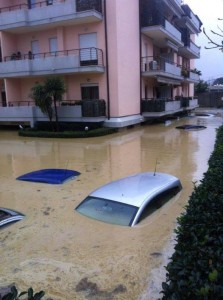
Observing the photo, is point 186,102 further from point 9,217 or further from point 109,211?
point 9,217

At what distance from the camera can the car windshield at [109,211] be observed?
6.36 m

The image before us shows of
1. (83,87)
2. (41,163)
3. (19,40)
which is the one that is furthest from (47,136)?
(19,40)

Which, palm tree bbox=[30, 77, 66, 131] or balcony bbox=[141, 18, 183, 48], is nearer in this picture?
palm tree bbox=[30, 77, 66, 131]

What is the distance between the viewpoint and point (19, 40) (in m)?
24.6

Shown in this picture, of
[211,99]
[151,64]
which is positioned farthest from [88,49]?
[211,99]

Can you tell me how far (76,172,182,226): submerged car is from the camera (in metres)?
6.39

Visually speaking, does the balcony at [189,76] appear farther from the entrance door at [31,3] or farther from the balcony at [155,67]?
the entrance door at [31,3]

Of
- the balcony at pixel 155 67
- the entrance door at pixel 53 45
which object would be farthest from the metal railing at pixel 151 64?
the entrance door at pixel 53 45

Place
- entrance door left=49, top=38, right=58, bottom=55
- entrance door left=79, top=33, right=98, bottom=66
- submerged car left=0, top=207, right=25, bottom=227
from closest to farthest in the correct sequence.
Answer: submerged car left=0, top=207, right=25, bottom=227
entrance door left=79, top=33, right=98, bottom=66
entrance door left=49, top=38, right=58, bottom=55

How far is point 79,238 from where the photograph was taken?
20.0 ft

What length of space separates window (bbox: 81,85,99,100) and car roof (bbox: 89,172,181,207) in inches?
604

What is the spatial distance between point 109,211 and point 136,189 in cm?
75

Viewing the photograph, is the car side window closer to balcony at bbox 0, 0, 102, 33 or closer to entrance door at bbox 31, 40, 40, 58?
balcony at bbox 0, 0, 102, 33

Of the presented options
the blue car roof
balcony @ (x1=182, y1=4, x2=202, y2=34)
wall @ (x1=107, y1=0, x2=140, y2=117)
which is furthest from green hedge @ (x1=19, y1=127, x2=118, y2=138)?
balcony @ (x1=182, y1=4, x2=202, y2=34)
